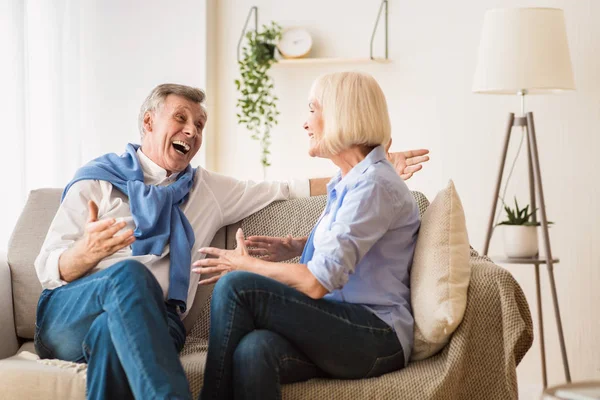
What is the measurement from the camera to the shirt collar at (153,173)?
2.64m

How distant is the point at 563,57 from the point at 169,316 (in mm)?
1923

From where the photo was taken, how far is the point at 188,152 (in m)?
2.66

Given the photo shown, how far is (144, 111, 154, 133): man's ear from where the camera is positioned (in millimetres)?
2697

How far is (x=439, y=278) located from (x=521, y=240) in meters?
1.32

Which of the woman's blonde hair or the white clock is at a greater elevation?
the white clock

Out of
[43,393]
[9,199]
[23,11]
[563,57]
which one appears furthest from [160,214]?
[563,57]

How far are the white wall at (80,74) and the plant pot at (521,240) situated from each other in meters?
1.69

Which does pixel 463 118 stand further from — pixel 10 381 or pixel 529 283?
pixel 10 381

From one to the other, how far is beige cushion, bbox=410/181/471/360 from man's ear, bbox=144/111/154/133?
975 millimetres

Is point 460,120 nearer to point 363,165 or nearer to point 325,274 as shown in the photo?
point 363,165

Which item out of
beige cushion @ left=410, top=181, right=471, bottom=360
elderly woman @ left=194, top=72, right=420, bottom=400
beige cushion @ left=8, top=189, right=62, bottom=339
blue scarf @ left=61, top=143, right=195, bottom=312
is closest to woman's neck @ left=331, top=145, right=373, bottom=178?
elderly woman @ left=194, top=72, right=420, bottom=400

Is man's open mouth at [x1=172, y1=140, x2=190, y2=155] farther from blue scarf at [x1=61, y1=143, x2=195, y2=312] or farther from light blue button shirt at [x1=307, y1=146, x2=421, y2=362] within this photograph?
light blue button shirt at [x1=307, y1=146, x2=421, y2=362]

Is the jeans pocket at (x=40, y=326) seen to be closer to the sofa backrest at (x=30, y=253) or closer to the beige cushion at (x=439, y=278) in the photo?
the sofa backrest at (x=30, y=253)

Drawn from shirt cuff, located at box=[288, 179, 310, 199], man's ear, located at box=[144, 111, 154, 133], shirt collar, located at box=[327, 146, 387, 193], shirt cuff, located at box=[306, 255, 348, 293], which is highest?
man's ear, located at box=[144, 111, 154, 133]
